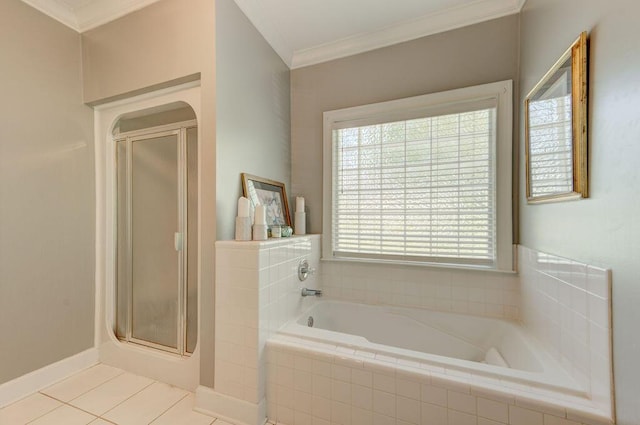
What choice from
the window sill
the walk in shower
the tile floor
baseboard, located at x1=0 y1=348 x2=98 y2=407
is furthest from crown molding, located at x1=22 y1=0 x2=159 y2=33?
the tile floor

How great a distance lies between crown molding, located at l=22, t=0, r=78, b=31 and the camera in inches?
63.8

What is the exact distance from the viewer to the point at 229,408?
140 centimetres

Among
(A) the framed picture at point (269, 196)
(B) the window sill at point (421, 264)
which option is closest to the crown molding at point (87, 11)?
(A) the framed picture at point (269, 196)

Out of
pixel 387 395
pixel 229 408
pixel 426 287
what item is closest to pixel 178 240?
pixel 229 408

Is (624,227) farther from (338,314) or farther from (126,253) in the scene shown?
(126,253)

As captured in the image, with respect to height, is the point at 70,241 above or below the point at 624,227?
below

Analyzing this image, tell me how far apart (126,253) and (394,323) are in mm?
2110

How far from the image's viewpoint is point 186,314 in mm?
1783

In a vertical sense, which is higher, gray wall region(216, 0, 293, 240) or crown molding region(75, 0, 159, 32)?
crown molding region(75, 0, 159, 32)

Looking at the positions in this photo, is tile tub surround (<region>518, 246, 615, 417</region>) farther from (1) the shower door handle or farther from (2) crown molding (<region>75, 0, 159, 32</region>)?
(2) crown molding (<region>75, 0, 159, 32</region>)

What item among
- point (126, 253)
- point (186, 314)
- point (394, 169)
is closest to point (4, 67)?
point (126, 253)

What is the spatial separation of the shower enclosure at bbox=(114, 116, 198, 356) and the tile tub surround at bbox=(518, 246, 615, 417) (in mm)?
2064

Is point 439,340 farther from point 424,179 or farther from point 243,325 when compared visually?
point 243,325

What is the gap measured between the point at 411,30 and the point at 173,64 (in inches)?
66.2
